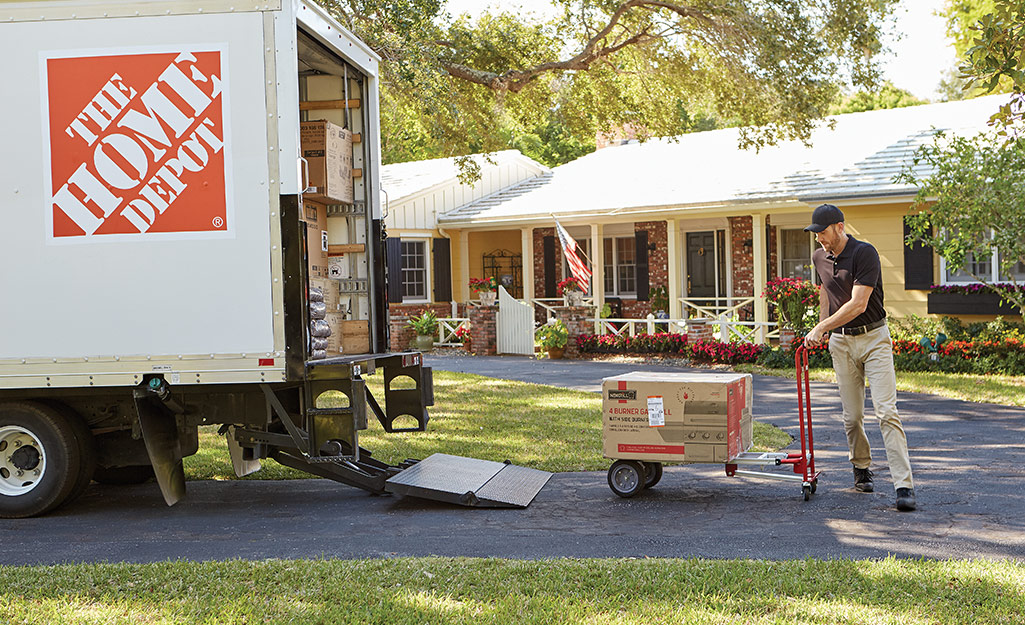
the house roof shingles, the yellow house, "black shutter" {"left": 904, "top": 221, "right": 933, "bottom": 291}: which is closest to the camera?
"black shutter" {"left": 904, "top": 221, "right": 933, "bottom": 291}

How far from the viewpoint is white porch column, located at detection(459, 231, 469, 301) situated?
2497 cm

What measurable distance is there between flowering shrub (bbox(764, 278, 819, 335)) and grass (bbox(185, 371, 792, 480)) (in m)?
4.69

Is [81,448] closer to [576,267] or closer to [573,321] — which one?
[576,267]

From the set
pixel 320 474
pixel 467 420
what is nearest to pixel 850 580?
pixel 320 474

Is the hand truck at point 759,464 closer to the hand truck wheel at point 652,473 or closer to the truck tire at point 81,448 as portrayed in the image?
the hand truck wheel at point 652,473

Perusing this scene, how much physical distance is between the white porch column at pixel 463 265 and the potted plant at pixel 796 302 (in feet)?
31.0

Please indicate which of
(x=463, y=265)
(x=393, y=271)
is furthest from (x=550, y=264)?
(x=393, y=271)

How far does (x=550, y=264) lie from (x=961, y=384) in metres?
11.5

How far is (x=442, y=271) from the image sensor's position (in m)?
24.4

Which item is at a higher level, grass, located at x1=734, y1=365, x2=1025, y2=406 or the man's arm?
the man's arm

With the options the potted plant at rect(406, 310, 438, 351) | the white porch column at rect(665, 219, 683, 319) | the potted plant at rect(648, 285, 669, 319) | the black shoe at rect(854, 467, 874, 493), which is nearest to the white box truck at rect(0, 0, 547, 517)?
the black shoe at rect(854, 467, 874, 493)

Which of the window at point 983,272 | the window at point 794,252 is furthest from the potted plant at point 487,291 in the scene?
the window at point 983,272

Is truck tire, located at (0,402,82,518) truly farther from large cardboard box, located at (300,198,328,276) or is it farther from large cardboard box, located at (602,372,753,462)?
large cardboard box, located at (602,372,753,462)

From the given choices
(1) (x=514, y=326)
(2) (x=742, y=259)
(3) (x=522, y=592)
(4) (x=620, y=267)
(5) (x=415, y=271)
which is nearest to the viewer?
(3) (x=522, y=592)
